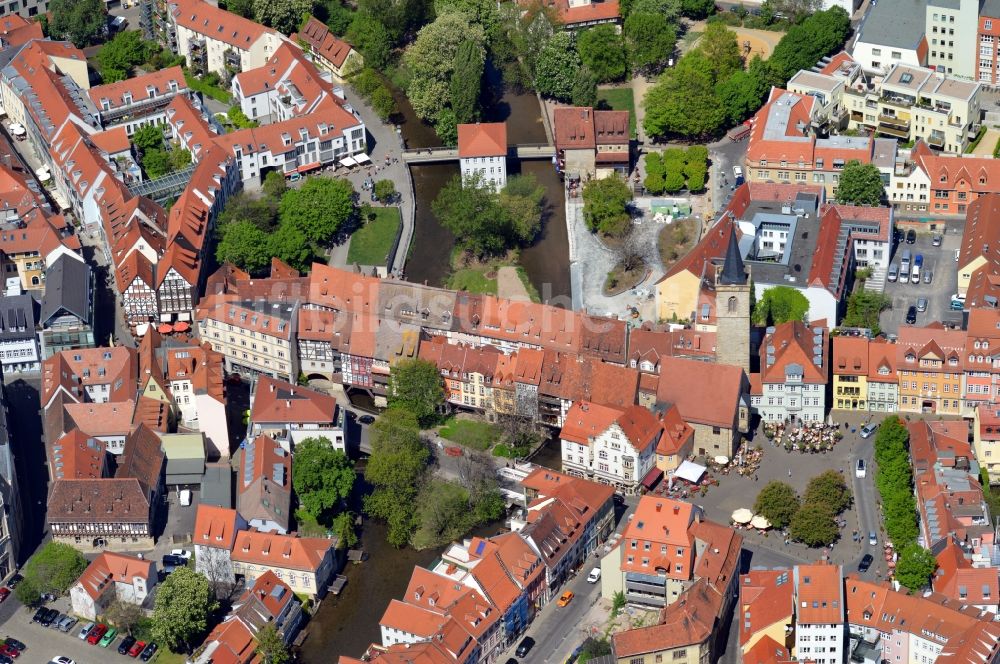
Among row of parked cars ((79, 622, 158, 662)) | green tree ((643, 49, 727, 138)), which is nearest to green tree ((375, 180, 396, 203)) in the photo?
green tree ((643, 49, 727, 138))

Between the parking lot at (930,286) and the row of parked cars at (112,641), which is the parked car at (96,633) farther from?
the parking lot at (930,286)

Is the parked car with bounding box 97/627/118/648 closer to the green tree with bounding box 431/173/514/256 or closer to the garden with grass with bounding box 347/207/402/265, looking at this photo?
the garden with grass with bounding box 347/207/402/265

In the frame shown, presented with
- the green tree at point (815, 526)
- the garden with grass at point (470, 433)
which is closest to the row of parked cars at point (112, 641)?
the garden with grass at point (470, 433)

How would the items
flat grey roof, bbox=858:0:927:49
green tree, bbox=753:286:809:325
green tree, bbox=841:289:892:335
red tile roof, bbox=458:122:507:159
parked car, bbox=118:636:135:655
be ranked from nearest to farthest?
parked car, bbox=118:636:135:655 → green tree, bbox=753:286:809:325 → green tree, bbox=841:289:892:335 → red tile roof, bbox=458:122:507:159 → flat grey roof, bbox=858:0:927:49

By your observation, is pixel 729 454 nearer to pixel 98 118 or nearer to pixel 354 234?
pixel 354 234

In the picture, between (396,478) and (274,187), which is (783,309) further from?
(274,187)

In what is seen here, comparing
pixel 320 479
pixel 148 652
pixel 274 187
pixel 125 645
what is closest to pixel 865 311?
pixel 320 479
